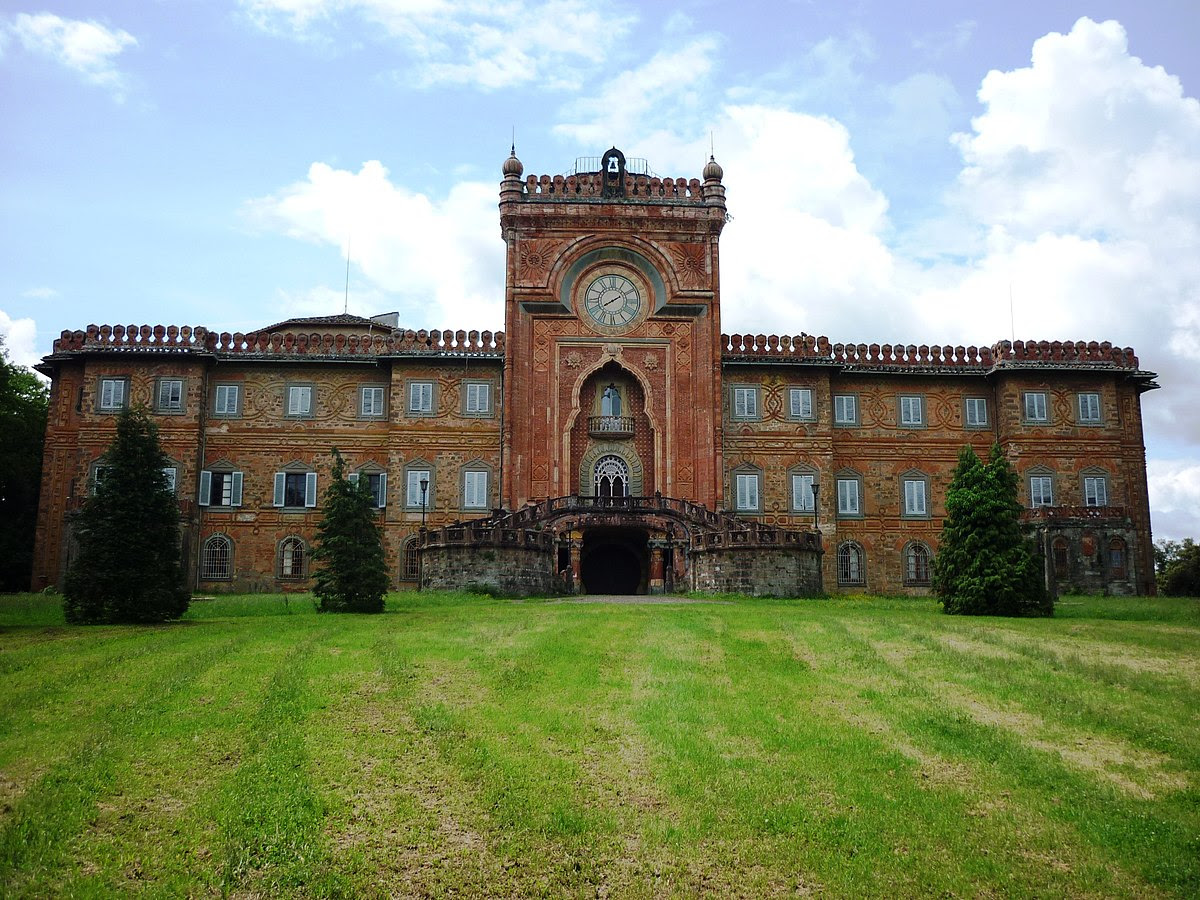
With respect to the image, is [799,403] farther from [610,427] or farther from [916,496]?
[610,427]

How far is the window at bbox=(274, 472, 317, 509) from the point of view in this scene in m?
40.8

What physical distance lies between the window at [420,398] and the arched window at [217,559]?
8708 millimetres

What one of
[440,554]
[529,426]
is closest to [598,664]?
[440,554]

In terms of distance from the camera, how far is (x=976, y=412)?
4297 centimetres

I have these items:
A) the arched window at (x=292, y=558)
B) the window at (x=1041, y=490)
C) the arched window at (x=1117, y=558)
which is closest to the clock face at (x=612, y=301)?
the arched window at (x=292, y=558)

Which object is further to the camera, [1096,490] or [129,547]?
[1096,490]

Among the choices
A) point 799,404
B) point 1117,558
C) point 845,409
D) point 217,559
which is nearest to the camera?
point 1117,558

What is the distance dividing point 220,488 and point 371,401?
22.0 feet

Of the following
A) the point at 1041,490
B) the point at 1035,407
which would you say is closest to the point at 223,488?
the point at 1041,490

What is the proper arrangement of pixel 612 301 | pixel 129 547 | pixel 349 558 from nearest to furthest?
pixel 129 547 < pixel 349 558 < pixel 612 301

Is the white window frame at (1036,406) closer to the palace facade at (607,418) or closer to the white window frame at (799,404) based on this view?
the palace facade at (607,418)

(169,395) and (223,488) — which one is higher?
(169,395)

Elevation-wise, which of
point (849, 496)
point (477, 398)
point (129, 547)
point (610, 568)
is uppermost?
point (477, 398)

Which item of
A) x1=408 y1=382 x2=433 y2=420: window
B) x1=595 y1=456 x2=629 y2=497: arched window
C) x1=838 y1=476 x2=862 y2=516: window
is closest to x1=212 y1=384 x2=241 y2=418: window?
x1=408 y1=382 x2=433 y2=420: window
